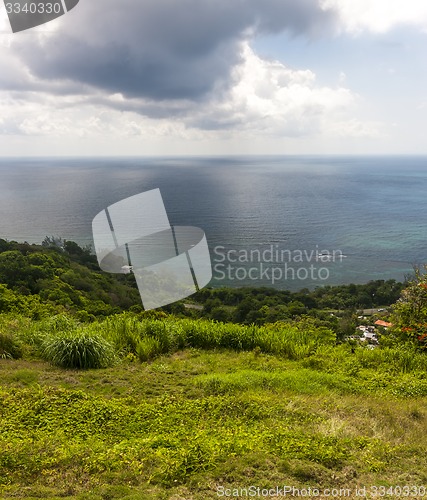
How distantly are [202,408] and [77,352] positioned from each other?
2.34 m

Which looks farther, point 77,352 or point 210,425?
point 77,352

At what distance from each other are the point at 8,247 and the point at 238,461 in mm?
27589

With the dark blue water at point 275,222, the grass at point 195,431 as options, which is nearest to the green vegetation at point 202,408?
the grass at point 195,431

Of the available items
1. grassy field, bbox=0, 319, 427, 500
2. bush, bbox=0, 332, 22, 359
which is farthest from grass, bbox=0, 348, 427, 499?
bush, bbox=0, 332, 22, 359

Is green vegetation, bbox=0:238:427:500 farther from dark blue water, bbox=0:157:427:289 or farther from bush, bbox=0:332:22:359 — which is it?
dark blue water, bbox=0:157:427:289

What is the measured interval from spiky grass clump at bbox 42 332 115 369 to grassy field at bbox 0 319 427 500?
18cm

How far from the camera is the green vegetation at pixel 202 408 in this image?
320 centimetres

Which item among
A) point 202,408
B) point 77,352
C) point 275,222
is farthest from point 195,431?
point 275,222

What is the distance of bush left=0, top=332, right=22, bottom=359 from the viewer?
6129mm

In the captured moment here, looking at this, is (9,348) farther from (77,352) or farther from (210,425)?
(210,425)

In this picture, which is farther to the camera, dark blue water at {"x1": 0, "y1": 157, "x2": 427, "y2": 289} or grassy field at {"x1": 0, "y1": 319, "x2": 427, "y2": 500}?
dark blue water at {"x1": 0, "y1": 157, "x2": 427, "y2": 289}

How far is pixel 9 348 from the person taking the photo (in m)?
6.25

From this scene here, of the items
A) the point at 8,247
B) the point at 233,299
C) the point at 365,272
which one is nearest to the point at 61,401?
the point at 8,247

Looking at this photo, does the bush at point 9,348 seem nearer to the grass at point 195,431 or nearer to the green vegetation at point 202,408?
the green vegetation at point 202,408
